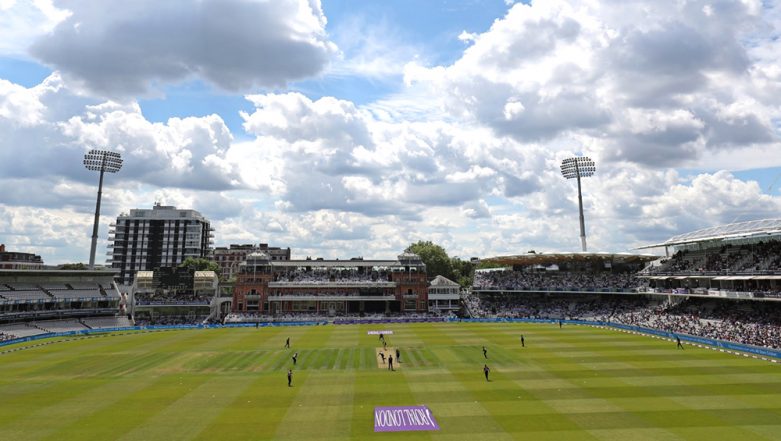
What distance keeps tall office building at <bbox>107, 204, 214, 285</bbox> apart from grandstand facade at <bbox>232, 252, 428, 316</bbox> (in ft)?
249

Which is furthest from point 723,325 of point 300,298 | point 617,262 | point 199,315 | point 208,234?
point 208,234

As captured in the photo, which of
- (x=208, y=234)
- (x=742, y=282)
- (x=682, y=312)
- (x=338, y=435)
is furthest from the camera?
(x=208, y=234)

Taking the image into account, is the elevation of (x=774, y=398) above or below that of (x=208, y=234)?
below

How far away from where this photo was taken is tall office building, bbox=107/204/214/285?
14800 cm

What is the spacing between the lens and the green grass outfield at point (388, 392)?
842 inches

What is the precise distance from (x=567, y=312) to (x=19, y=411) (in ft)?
234

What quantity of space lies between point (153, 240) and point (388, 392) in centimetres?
14284

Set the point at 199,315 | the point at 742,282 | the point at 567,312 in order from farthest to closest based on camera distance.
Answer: the point at 199,315 → the point at 567,312 → the point at 742,282

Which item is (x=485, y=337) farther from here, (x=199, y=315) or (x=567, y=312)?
(x=199, y=315)

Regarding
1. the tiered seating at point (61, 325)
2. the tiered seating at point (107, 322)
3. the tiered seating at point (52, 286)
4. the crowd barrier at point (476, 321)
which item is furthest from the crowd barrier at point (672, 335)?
the tiered seating at point (52, 286)

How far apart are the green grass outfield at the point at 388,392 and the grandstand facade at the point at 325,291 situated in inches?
1357

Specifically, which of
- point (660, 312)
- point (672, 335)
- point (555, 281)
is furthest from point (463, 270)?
point (672, 335)

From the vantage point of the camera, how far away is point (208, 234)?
166750 mm

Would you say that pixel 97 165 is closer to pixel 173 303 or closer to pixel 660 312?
pixel 173 303
